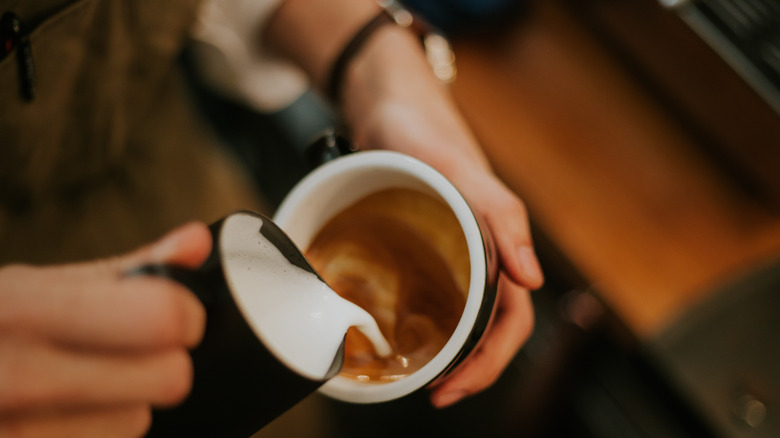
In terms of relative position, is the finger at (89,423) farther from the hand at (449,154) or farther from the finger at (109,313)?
the hand at (449,154)

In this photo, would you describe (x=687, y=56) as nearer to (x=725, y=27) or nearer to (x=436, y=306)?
(x=725, y=27)

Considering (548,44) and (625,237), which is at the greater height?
(548,44)

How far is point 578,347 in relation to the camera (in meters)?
0.79

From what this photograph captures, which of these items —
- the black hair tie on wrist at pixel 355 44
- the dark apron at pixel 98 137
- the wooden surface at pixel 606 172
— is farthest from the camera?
the wooden surface at pixel 606 172

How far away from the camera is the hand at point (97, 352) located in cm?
30

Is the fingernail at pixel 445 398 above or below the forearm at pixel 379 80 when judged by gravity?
below

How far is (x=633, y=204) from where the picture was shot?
846mm

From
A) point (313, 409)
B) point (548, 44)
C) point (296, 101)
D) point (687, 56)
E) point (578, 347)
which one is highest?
point (687, 56)

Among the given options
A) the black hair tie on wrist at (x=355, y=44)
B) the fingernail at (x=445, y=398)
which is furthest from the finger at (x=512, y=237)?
the black hair tie on wrist at (x=355, y=44)

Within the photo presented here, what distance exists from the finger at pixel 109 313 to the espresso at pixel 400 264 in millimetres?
238

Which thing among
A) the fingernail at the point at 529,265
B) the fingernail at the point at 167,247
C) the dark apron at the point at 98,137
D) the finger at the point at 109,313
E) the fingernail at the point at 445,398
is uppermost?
the fingernail at the point at 529,265

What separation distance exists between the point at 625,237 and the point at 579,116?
7.8 inches

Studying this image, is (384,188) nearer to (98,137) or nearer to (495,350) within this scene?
(495,350)

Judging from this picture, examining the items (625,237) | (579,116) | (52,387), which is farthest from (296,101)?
(52,387)
